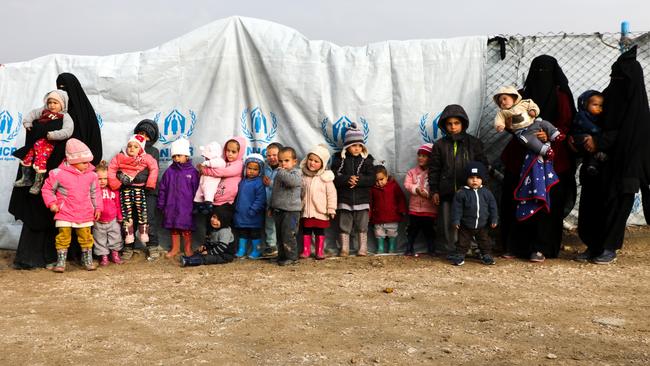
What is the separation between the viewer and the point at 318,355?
10.8 feet

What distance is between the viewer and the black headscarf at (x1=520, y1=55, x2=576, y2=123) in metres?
5.81

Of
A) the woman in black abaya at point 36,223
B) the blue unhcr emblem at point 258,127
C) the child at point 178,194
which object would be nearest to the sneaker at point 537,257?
the blue unhcr emblem at point 258,127

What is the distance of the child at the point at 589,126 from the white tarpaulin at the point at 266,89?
1.00 metres

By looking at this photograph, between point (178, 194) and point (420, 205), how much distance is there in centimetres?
226

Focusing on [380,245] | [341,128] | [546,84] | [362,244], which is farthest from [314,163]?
[546,84]

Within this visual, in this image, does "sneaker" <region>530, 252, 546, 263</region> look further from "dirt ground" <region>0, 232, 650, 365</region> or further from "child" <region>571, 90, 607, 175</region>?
"child" <region>571, 90, 607, 175</region>

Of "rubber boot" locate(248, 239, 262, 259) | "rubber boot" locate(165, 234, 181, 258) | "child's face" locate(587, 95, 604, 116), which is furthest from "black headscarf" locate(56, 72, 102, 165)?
"child's face" locate(587, 95, 604, 116)

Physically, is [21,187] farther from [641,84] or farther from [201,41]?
[641,84]

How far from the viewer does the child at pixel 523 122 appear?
555cm

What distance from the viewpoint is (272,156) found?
20.5 feet

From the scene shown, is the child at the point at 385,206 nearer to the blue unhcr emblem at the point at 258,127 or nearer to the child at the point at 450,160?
the child at the point at 450,160

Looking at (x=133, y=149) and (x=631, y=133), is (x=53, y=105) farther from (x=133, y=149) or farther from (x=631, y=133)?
(x=631, y=133)

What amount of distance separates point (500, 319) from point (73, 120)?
4.12 m

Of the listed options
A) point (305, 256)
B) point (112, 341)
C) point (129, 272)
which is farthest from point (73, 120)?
point (112, 341)
